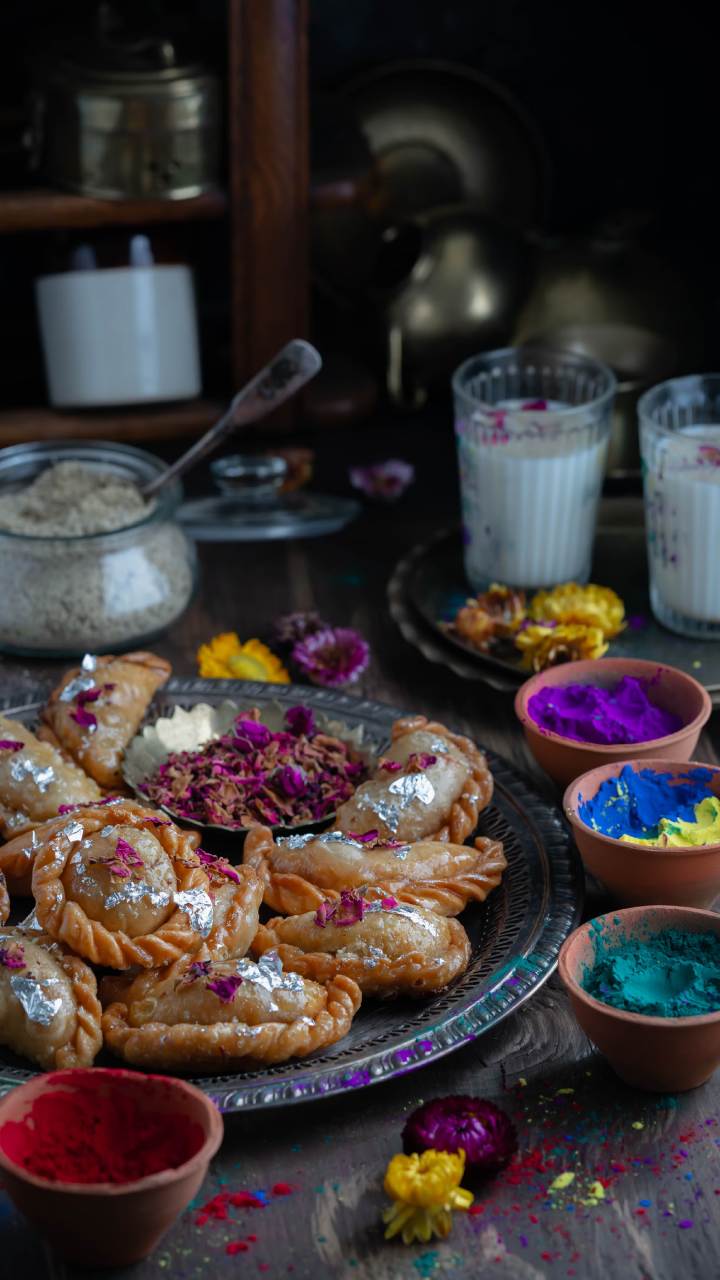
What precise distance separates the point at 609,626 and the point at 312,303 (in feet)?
3.76

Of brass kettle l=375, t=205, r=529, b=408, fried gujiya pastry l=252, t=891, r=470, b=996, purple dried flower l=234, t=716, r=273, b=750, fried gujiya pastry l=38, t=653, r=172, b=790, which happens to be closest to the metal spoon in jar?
fried gujiya pastry l=38, t=653, r=172, b=790

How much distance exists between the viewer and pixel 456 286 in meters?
2.27

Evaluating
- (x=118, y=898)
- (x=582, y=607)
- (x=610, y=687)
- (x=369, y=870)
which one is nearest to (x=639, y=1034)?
(x=369, y=870)

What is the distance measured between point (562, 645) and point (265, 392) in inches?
18.0

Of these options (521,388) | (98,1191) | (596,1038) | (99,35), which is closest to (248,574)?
(521,388)

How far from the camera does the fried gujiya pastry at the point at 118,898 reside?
117cm

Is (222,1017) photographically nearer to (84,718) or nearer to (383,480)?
(84,718)

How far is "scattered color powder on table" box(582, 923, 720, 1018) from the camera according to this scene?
1125mm

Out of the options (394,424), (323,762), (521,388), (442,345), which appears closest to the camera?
(323,762)

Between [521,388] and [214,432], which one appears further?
[521,388]

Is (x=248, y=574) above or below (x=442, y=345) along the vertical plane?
below

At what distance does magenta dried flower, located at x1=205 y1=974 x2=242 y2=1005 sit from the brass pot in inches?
52.1

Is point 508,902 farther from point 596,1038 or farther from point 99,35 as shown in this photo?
Result: point 99,35

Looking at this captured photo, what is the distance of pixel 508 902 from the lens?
1.32 metres
